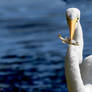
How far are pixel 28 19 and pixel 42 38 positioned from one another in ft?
1.81

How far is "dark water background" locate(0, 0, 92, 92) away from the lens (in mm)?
7254

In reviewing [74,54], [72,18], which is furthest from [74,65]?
[72,18]

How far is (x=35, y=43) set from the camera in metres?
7.57

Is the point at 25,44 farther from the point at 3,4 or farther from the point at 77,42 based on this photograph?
the point at 77,42

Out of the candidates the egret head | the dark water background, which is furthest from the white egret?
the dark water background

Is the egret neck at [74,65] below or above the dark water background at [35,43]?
below

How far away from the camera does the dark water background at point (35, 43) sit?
23.8 ft

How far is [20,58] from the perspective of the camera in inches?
290

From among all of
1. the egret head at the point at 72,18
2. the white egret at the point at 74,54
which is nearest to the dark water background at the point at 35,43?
the white egret at the point at 74,54

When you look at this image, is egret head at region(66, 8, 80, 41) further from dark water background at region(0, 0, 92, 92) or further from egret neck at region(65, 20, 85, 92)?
dark water background at region(0, 0, 92, 92)

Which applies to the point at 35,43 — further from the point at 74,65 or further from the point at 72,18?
the point at 72,18

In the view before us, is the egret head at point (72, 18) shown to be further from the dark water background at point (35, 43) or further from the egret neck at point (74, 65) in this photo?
the dark water background at point (35, 43)

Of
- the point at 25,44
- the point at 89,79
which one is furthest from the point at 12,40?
the point at 89,79

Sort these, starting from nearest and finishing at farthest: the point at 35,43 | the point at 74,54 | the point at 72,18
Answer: the point at 72,18 < the point at 74,54 < the point at 35,43
